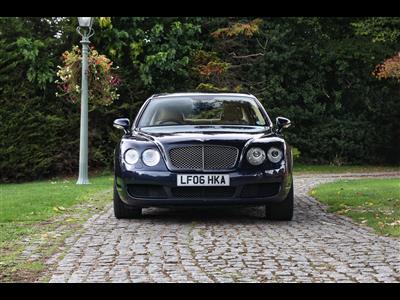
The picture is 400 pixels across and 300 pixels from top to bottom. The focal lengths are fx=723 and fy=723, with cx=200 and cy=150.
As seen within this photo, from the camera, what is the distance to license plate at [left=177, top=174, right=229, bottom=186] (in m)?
7.51

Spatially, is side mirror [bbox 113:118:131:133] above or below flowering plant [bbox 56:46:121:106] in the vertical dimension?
below

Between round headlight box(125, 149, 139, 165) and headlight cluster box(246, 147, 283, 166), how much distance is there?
3.88ft

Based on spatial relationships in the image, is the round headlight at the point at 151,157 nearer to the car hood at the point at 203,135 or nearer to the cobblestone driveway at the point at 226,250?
the car hood at the point at 203,135

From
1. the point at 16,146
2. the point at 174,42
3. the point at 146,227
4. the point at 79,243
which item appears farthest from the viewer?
the point at 174,42

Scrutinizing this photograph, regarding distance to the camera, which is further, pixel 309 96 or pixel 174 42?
pixel 309 96

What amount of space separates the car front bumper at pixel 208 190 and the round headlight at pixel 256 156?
0.11 meters

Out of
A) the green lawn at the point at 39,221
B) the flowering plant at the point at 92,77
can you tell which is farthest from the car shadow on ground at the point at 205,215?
the flowering plant at the point at 92,77

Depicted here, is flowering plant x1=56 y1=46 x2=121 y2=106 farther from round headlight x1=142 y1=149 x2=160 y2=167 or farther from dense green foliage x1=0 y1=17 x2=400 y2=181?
round headlight x1=142 y1=149 x2=160 y2=167

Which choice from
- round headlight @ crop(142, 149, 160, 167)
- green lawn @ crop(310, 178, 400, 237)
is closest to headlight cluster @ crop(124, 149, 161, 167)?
round headlight @ crop(142, 149, 160, 167)

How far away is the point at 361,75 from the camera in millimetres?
22016

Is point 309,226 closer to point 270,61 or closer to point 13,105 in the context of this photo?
point 13,105

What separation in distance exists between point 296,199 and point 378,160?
39.4 ft
